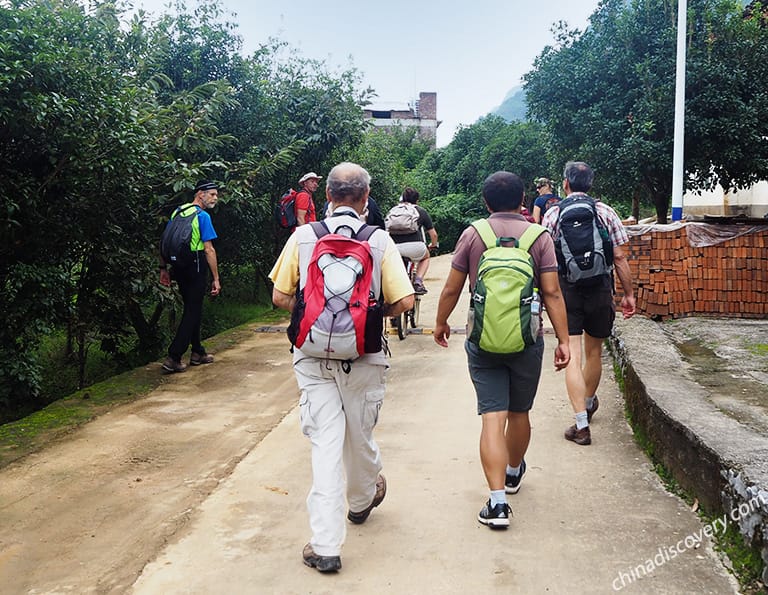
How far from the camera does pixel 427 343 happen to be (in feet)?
31.3

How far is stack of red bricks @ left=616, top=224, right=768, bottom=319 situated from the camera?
959 cm

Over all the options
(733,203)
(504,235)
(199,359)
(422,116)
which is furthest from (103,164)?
(422,116)

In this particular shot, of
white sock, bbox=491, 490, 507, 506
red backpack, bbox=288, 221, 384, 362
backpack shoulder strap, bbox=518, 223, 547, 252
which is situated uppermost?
backpack shoulder strap, bbox=518, 223, 547, 252

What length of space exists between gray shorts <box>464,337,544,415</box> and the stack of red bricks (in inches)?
233

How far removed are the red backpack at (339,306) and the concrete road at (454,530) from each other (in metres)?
1.00

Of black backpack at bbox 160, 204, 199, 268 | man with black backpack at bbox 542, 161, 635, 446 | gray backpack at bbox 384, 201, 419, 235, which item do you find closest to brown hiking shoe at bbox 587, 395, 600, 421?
man with black backpack at bbox 542, 161, 635, 446

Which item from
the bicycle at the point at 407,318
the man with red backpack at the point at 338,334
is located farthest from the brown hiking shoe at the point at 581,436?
the bicycle at the point at 407,318

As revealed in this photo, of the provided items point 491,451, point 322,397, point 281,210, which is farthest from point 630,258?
point 322,397

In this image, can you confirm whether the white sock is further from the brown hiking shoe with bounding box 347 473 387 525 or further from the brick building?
the brick building

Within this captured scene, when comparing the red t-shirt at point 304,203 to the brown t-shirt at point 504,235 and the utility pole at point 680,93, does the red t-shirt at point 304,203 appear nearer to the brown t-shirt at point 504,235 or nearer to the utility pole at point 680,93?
the utility pole at point 680,93

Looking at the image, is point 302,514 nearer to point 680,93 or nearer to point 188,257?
point 188,257

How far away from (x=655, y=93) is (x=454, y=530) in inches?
504

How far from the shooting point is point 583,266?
5.45 metres

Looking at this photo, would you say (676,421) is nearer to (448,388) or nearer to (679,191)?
(448,388)
